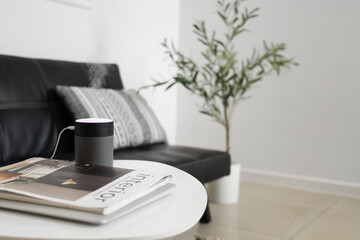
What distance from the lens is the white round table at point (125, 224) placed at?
2.29 feet

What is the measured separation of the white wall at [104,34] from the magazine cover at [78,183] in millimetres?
1345

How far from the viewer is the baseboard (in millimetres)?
2855

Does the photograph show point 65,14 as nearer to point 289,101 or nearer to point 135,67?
point 135,67

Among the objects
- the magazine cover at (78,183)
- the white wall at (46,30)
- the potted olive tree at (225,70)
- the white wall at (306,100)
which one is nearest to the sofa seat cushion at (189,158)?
the potted olive tree at (225,70)

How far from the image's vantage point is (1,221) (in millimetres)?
A: 757

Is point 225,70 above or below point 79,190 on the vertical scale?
above

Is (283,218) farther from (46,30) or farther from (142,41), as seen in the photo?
(46,30)

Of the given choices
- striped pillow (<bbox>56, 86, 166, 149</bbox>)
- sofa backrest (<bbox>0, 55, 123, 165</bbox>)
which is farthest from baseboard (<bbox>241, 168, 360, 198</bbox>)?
sofa backrest (<bbox>0, 55, 123, 165</bbox>)

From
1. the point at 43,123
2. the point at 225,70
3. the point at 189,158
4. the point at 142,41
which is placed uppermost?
the point at 142,41

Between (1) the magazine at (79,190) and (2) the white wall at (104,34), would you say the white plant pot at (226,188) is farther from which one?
(1) the magazine at (79,190)

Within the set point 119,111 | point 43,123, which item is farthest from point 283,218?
point 43,123

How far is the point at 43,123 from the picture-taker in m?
1.91

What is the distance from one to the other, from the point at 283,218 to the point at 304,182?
0.74 meters

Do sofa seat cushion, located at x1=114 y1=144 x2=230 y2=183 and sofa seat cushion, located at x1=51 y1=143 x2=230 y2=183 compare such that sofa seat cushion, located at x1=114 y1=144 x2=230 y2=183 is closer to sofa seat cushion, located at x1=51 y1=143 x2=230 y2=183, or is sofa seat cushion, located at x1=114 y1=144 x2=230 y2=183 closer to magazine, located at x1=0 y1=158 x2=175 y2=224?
sofa seat cushion, located at x1=51 y1=143 x2=230 y2=183
